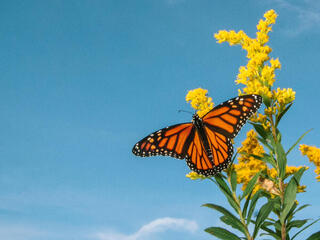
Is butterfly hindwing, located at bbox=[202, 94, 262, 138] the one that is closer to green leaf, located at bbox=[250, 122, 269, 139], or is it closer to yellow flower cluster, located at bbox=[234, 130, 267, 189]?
green leaf, located at bbox=[250, 122, 269, 139]

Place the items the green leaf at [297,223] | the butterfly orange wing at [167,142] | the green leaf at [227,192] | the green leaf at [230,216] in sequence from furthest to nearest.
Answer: the butterfly orange wing at [167,142] → the green leaf at [297,223] → the green leaf at [227,192] → the green leaf at [230,216]

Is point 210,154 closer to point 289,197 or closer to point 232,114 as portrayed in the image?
point 232,114

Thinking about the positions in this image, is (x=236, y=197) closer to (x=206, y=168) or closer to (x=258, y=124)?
(x=206, y=168)

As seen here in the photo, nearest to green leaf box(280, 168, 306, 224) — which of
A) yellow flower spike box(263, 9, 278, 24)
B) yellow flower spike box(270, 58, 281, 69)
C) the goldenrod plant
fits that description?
the goldenrod plant

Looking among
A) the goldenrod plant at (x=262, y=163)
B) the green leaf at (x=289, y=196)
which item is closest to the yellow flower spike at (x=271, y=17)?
the goldenrod plant at (x=262, y=163)

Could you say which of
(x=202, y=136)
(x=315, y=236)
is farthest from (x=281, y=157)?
(x=202, y=136)

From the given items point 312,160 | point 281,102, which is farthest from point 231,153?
point 312,160

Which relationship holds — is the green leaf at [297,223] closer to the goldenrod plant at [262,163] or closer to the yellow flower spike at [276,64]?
the goldenrod plant at [262,163]
